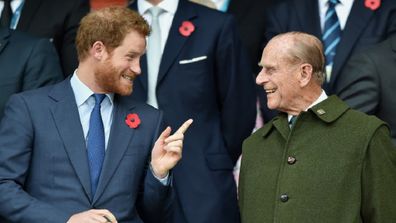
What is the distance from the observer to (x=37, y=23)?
269 inches

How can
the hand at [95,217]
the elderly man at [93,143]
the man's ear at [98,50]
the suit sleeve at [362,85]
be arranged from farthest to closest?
the suit sleeve at [362,85]
the man's ear at [98,50]
the elderly man at [93,143]
the hand at [95,217]

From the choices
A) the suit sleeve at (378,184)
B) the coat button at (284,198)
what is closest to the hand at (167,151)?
the coat button at (284,198)

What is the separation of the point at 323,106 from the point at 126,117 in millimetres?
977

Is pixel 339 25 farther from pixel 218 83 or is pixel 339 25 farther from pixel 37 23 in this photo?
pixel 37 23

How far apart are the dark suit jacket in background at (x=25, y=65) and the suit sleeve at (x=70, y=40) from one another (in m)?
0.32

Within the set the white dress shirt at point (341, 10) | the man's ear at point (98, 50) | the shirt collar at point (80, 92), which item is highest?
the man's ear at point (98, 50)

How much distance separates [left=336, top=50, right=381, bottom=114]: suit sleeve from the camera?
20.3ft

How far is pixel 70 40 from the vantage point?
6805mm

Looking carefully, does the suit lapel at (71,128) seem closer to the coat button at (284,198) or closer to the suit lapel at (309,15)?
the coat button at (284,198)

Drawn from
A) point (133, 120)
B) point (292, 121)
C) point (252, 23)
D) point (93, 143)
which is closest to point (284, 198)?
point (292, 121)

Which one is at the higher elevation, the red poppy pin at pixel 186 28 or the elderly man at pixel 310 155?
the red poppy pin at pixel 186 28

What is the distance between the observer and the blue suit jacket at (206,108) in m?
6.55

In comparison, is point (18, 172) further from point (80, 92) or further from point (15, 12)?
point (15, 12)

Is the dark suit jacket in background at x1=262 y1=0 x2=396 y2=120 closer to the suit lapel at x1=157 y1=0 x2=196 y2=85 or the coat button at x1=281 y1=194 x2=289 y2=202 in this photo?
the suit lapel at x1=157 y1=0 x2=196 y2=85
